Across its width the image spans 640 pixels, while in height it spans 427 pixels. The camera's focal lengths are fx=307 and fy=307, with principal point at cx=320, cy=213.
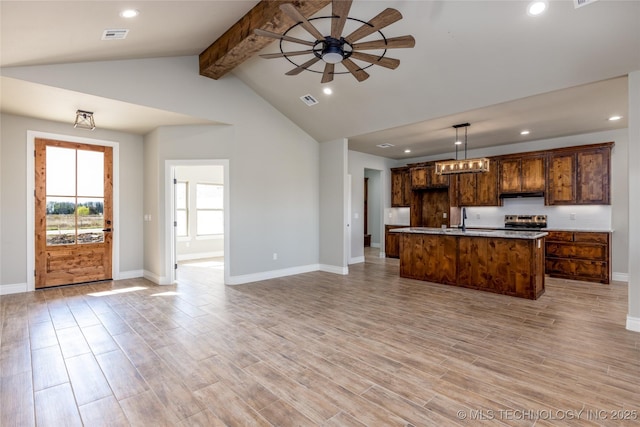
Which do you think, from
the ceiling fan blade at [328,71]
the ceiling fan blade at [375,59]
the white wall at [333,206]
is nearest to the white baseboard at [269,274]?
the white wall at [333,206]

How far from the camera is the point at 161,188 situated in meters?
5.52

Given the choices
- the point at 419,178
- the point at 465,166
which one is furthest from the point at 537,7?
the point at 419,178

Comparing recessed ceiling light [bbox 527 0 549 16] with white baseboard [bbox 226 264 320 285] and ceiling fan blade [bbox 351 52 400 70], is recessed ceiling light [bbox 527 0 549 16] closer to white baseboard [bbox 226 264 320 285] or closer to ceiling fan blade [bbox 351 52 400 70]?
ceiling fan blade [bbox 351 52 400 70]

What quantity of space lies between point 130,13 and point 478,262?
5694 mm

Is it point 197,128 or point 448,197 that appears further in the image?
point 448,197

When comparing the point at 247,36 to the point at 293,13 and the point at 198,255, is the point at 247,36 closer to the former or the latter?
the point at 293,13

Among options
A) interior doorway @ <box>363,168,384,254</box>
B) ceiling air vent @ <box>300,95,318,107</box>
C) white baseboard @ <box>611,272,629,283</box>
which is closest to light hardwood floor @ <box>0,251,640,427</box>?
white baseboard @ <box>611,272,629,283</box>

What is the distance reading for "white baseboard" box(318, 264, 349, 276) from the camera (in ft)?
21.1

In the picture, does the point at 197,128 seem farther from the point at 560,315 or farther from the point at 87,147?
the point at 560,315

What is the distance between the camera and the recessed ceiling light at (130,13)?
302 cm

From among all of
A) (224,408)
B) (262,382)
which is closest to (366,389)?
(262,382)

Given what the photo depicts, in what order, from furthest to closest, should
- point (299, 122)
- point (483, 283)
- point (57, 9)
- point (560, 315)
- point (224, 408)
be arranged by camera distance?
point (299, 122), point (483, 283), point (560, 315), point (57, 9), point (224, 408)

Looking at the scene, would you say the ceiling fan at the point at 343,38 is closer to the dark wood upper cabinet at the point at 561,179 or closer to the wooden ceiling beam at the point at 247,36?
the wooden ceiling beam at the point at 247,36

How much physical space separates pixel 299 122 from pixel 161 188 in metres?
2.94
